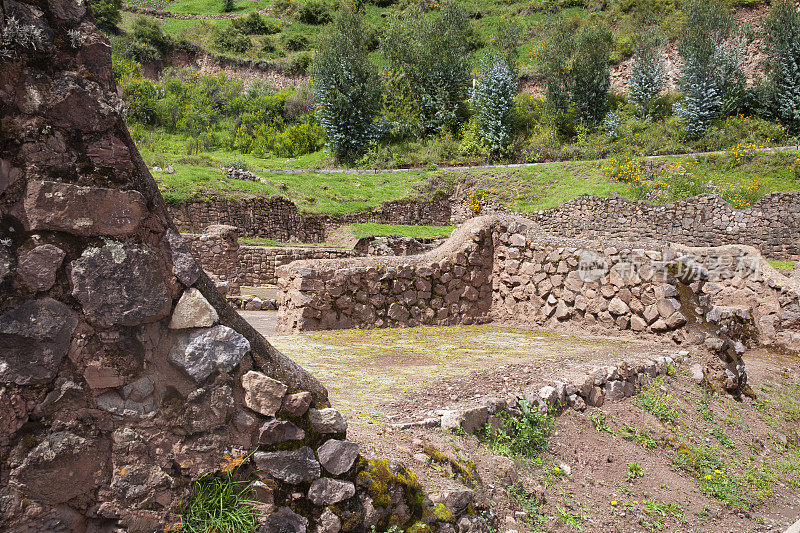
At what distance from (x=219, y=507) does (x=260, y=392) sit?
0.49 m

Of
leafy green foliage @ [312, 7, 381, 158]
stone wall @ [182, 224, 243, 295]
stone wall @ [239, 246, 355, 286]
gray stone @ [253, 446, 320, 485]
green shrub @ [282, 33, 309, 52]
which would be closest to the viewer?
gray stone @ [253, 446, 320, 485]

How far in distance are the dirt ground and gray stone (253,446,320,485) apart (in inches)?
17.5

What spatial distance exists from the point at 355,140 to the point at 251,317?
22.2 m

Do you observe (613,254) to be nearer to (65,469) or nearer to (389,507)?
(389,507)

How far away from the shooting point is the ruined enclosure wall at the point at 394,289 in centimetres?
774

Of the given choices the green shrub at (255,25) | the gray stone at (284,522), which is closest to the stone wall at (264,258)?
the gray stone at (284,522)

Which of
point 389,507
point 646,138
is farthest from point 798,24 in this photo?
point 389,507

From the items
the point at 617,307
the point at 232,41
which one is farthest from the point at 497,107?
the point at 232,41

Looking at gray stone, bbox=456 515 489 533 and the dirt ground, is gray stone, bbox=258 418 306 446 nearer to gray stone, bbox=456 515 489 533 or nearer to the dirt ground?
the dirt ground

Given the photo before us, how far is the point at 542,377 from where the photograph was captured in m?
4.82

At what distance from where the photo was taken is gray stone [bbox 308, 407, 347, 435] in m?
2.57

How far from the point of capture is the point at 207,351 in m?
2.34

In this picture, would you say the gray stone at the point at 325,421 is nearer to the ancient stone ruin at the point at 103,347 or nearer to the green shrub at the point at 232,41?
the ancient stone ruin at the point at 103,347

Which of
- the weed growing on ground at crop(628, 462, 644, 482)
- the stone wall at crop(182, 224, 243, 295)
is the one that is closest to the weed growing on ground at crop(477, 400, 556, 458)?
the weed growing on ground at crop(628, 462, 644, 482)
